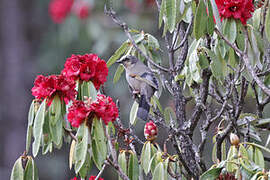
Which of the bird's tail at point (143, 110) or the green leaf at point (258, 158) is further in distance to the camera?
the bird's tail at point (143, 110)

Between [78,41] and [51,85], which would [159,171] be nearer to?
[51,85]

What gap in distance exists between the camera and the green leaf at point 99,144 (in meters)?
1.78

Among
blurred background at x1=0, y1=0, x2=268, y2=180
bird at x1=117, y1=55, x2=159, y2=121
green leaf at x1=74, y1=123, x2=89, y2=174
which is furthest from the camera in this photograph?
blurred background at x1=0, y1=0, x2=268, y2=180

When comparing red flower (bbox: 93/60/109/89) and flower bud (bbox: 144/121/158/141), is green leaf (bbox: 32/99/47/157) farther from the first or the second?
flower bud (bbox: 144/121/158/141)

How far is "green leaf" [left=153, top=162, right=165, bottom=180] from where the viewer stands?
1967mm

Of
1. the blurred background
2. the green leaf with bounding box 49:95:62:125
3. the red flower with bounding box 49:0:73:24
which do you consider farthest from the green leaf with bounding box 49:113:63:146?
the red flower with bounding box 49:0:73:24

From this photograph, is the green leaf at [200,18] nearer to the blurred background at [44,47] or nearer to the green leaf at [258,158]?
the green leaf at [258,158]

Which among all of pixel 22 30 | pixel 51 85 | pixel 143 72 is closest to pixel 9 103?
pixel 22 30

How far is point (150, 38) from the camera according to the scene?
2455mm

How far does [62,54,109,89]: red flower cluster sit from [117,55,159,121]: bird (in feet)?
1.26

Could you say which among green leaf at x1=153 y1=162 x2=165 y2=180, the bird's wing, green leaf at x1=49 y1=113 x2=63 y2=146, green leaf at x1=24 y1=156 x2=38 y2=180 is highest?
the bird's wing

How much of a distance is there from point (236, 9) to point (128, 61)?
26.1 inches

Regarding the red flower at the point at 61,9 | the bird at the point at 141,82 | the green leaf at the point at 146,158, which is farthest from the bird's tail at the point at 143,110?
the red flower at the point at 61,9

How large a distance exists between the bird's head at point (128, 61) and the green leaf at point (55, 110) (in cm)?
61
